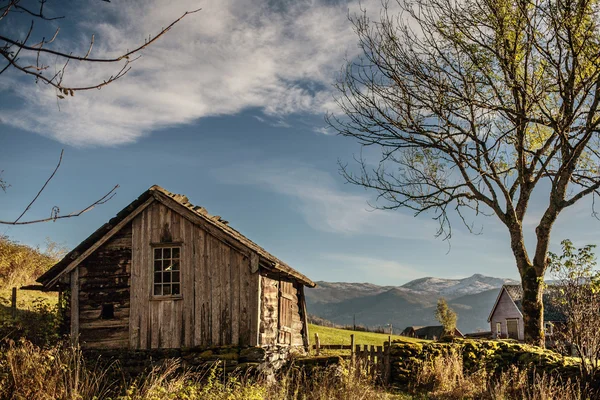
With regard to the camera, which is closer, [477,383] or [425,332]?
[477,383]

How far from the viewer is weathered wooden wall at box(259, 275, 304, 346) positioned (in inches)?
645

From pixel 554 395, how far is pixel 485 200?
8.49 meters

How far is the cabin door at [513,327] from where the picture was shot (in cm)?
4494

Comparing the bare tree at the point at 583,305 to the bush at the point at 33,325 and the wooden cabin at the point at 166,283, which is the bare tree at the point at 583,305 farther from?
the bush at the point at 33,325

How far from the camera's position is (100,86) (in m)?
3.46

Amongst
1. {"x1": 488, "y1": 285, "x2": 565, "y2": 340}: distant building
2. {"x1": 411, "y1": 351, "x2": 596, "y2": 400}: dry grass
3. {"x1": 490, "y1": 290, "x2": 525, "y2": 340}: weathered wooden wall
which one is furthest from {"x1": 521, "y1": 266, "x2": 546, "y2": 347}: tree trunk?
{"x1": 490, "y1": 290, "x2": 525, "y2": 340}: weathered wooden wall

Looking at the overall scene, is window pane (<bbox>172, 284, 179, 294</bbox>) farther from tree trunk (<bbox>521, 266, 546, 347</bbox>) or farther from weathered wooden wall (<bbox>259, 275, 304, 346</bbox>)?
tree trunk (<bbox>521, 266, 546, 347</bbox>)

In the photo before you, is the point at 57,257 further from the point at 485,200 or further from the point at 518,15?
the point at 518,15

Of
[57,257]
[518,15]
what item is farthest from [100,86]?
[57,257]

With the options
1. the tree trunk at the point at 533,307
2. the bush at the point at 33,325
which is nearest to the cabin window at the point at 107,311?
the bush at the point at 33,325

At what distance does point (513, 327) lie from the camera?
4531cm

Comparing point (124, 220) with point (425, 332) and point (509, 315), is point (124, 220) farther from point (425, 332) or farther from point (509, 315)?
point (425, 332)

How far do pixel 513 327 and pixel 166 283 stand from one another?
37049mm

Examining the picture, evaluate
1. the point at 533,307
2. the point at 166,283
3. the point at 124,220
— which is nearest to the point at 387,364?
the point at 533,307
